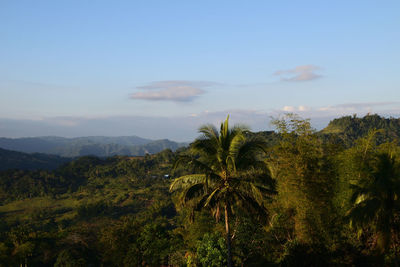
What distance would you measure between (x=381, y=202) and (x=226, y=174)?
757 centimetres

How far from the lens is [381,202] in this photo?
14008 mm

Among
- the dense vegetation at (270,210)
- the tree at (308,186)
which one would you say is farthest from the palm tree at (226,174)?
the tree at (308,186)

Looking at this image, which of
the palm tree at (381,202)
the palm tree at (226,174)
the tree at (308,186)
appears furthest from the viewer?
the tree at (308,186)

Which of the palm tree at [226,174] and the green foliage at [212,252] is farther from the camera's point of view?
the green foliage at [212,252]

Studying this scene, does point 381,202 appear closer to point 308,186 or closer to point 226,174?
point 308,186

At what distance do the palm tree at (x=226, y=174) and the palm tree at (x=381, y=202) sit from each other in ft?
16.4

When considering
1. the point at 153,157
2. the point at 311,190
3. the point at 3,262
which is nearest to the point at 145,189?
the point at 153,157

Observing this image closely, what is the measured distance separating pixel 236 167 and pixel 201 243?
9669mm

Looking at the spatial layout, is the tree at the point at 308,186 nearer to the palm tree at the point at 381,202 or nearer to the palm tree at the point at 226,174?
the palm tree at the point at 381,202

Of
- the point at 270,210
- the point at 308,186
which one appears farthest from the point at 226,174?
the point at 270,210

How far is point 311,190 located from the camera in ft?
55.3

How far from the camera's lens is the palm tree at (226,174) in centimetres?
1234

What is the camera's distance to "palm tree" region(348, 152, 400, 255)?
14.0m

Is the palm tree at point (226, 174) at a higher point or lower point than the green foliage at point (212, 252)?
higher
